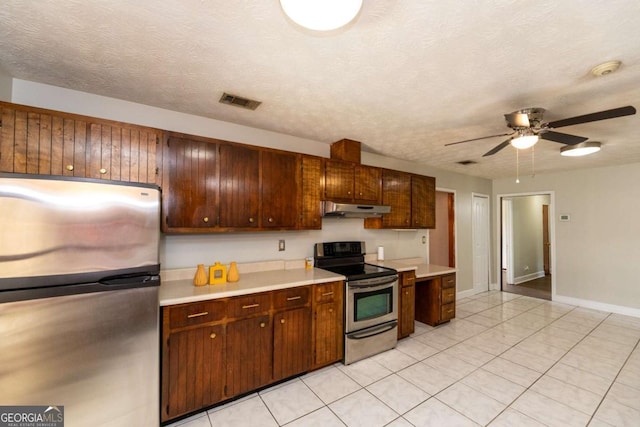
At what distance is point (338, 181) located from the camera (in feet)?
10.5

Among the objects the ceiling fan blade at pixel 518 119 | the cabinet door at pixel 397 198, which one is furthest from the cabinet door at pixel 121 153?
the ceiling fan blade at pixel 518 119

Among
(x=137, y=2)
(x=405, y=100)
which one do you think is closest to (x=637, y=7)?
(x=405, y=100)

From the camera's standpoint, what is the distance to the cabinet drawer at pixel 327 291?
2.65m

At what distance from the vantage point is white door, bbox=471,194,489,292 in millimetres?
5574

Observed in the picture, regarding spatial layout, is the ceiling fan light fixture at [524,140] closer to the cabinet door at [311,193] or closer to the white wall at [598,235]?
the cabinet door at [311,193]

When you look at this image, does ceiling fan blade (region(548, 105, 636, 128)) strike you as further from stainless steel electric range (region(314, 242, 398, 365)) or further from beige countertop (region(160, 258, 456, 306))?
beige countertop (region(160, 258, 456, 306))

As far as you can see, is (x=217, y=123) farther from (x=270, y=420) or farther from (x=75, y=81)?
(x=270, y=420)

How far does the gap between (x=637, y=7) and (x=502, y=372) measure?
3108 mm

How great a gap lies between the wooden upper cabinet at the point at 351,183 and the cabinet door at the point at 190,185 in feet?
4.34

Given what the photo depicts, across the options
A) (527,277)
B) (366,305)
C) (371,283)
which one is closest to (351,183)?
(371,283)

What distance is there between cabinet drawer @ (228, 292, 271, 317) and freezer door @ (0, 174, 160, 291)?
73cm

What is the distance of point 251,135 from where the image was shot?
116 inches

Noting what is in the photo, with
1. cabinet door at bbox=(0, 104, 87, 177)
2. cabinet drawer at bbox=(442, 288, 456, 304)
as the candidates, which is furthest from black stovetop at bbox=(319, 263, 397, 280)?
cabinet door at bbox=(0, 104, 87, 177)

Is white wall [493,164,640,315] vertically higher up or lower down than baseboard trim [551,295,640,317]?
higher up
